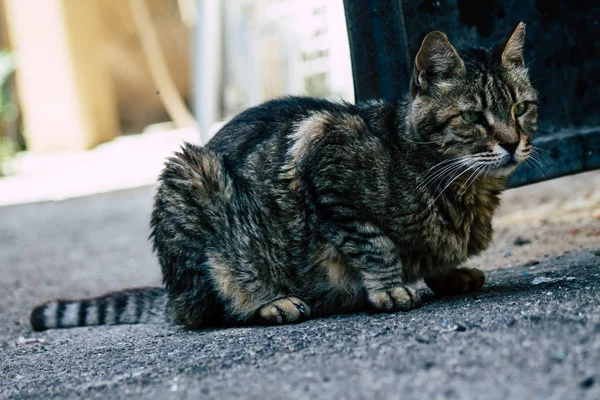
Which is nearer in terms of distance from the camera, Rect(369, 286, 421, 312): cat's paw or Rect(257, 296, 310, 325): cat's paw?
Rect(369, 286, 421, 312): cat's paw

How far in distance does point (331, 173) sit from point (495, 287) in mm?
911

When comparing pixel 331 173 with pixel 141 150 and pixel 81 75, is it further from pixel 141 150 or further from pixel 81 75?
pixel 81 75

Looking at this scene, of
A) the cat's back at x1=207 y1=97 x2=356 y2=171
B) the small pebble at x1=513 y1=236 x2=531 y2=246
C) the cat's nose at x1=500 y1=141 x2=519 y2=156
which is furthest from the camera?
the small pebble at x1=513 y1=236 x2=531 y2=246

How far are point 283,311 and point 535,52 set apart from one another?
1.87 meters

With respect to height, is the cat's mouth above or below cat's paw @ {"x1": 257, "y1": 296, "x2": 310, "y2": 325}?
above

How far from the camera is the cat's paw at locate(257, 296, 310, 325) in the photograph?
3344 mm

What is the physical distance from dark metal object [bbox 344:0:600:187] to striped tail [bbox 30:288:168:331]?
1489 millimetres

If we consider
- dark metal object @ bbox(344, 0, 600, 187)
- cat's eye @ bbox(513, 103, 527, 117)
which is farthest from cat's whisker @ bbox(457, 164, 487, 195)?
dark metal object @ bbox(344, 0, 600, 187)

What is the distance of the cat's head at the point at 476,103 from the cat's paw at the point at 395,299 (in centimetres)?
57

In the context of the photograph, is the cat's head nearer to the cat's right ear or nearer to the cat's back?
the cat's right ear

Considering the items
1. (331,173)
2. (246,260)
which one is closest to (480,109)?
(331,173)

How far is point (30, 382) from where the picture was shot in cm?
291

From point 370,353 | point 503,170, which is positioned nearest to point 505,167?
point 503,170

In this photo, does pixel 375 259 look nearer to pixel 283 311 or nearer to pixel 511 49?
pixel 283 311
